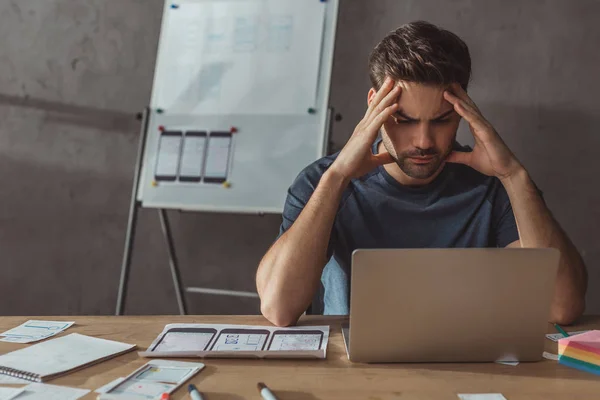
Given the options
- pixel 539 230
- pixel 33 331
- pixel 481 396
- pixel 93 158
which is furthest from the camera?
pixel 93 158

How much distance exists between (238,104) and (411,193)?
0.89 meters

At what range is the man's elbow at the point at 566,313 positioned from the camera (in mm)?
1127

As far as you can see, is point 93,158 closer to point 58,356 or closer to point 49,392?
point 58,356

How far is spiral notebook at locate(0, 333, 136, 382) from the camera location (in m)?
0.85

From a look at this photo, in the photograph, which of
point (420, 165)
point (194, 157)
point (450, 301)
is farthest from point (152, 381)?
point (194, 157)

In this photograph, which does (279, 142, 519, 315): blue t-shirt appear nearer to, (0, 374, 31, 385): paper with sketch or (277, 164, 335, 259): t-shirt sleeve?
(277, 164, 335, 259): t-shirt sleeve

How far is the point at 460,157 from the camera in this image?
1.35 m

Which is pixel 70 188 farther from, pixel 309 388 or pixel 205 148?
pixel 309 388

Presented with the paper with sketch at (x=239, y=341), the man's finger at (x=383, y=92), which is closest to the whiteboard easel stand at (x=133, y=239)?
the man's finger at (x=383, y=92)

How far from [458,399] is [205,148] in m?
1.51

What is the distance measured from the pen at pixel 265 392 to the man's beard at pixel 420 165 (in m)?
0.69

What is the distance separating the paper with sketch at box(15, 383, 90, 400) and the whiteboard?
4.10ft

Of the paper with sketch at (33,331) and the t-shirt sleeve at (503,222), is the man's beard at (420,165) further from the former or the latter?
the paper with sketch at (33,331)

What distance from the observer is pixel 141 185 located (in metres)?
2.13
